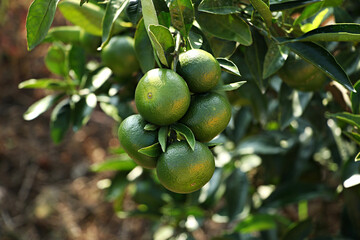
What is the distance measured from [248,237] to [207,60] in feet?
2.74

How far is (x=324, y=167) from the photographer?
144cm

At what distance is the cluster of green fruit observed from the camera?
570 mm

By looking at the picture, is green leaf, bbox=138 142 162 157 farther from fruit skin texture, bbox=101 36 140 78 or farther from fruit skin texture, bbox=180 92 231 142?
fruit skin texture, bbox=101 36 140 78

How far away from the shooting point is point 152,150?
1.95 ft

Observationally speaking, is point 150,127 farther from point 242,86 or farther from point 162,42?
point 242,86

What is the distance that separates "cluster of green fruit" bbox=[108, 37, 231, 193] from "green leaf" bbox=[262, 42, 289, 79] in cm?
14

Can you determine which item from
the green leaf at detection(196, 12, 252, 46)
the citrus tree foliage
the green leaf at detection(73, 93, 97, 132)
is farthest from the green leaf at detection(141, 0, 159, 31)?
the green leaf at detection(73, 93, 97, 132)

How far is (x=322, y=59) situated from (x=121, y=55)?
41 centimetres

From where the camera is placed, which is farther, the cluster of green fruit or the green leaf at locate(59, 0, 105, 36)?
the green leaf at locate(59, 0, 105, 36)

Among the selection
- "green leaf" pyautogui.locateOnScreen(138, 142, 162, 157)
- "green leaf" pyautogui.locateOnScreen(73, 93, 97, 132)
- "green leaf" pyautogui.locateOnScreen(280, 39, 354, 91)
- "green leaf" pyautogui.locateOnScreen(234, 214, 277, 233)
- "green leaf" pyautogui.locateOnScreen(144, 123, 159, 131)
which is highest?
"green leaf" pyautogui.locateOnScreen(280, 39, 354, 91)

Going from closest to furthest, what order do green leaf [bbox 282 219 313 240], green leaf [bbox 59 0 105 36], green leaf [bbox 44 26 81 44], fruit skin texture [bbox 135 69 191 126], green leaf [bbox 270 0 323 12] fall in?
Answer: fruit skin texture [bbox 135 69 191 126]
green leaf [bbox 270 0 323 12]
green leaf [bbox 59 0 105 36]
green leaf [bbox 44 26 81 44]
green leaf [bbox 282 219 313 240]

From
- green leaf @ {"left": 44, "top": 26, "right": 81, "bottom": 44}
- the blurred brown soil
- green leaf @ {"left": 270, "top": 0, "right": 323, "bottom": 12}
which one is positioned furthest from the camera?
the blurred brown soil

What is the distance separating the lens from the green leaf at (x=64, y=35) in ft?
3.11

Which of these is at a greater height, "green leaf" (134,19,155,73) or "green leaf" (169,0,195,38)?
"green leaf" (169,0,195,38)
